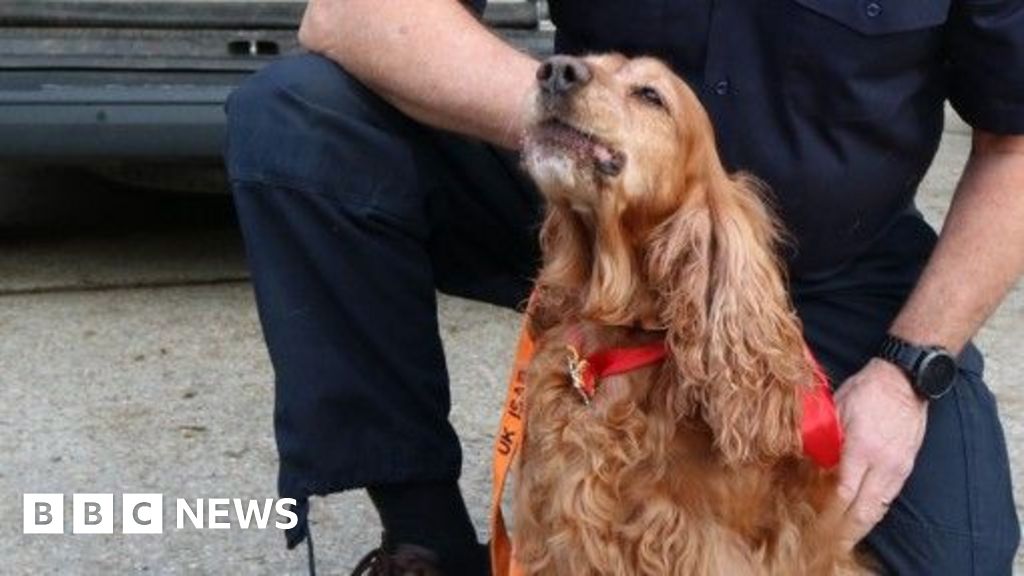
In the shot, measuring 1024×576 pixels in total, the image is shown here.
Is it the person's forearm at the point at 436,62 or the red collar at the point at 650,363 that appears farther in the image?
the person's forearm at the point at 436,62

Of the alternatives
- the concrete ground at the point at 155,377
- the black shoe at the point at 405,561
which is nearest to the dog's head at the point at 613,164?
the black shoe at the point at 405,561

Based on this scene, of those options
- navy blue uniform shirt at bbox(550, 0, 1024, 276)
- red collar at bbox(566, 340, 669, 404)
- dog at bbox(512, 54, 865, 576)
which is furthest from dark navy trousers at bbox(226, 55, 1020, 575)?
red collar at bbox(566, 340, 669, 404)

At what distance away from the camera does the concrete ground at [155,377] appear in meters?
3.75

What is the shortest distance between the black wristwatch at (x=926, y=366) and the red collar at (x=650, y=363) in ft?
0.86

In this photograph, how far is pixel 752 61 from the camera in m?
2.99

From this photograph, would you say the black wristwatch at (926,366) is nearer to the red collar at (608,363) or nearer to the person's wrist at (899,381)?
the person's wrist at (899,381)

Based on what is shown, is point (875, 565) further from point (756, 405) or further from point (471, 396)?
point (471, 396)

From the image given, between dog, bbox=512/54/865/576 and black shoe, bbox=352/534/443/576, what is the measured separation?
0.43m

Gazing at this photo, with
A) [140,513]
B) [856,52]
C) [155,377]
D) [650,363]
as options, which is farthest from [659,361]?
[155,377]

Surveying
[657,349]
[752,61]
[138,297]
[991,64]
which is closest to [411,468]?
[657,349]

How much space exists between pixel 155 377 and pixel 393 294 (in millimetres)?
1650

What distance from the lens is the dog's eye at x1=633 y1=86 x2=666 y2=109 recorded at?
2699mm

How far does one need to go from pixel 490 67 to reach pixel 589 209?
14.0 inches

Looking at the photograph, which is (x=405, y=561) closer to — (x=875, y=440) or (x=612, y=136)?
(x=875, y=440)
